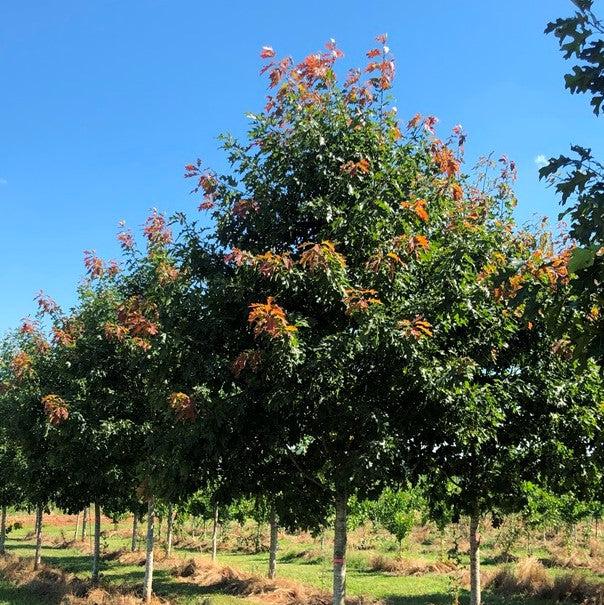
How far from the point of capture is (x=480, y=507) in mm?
7973

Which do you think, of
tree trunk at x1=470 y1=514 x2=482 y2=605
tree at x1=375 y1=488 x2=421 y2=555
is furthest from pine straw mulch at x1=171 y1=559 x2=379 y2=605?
tree at x1=375 y1=488 x2=421 y2=555

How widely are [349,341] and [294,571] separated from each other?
1822 centimetres

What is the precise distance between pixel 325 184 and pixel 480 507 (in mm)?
4810

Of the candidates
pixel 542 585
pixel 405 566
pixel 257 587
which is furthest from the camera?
pixel 405 566

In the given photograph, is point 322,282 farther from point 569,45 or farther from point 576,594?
point 576,594

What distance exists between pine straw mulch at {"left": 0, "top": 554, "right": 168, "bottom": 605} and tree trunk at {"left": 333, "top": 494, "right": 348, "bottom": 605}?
710cm

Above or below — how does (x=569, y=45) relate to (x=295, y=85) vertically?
below

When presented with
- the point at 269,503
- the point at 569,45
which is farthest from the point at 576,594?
the point at 569,45

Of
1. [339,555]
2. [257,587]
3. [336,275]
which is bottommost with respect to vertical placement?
[257,587]

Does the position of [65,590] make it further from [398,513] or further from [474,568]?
[398,513]

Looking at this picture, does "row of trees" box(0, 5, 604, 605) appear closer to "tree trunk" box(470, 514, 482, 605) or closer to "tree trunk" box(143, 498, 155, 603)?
"tree trunk" box(470, 514, 482, 605)

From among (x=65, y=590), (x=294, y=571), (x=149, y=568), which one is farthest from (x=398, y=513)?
(x=65, y=590)

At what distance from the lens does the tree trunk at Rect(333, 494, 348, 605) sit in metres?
6.45

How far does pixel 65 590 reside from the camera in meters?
13.8
